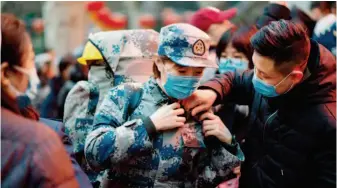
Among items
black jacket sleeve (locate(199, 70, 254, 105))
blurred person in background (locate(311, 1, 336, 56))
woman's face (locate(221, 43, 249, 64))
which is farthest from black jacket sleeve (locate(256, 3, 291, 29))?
black jacket sleeve (locate(199, 70, 254, 105))

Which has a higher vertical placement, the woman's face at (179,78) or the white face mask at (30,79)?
the white face mask at (30,79)

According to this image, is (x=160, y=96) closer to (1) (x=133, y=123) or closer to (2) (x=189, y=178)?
(1) (x=133, y=123)

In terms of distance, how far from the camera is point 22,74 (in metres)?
1.76

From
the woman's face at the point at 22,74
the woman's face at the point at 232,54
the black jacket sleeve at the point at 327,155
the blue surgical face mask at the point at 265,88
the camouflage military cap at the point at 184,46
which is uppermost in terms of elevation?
the woman's face at the point at 22,74

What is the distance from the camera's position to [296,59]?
7.52 ft

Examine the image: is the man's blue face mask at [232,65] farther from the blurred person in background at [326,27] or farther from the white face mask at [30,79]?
the white face mask at [30,79]

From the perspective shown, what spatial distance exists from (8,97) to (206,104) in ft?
3.47

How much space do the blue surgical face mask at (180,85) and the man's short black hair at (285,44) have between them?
36cm

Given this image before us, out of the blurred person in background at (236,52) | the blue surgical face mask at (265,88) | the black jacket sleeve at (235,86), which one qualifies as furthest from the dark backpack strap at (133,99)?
the blurred person in background at (236,52)

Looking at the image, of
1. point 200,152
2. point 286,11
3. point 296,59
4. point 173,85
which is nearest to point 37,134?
point 173,85

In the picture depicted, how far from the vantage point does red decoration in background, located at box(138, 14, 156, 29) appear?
37.1ft

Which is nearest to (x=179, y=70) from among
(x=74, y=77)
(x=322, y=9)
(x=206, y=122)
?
(x=206, y=122)

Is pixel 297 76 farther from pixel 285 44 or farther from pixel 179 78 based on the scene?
pixel 179 78

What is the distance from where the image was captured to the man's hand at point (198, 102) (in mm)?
2396
